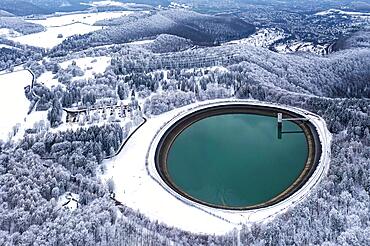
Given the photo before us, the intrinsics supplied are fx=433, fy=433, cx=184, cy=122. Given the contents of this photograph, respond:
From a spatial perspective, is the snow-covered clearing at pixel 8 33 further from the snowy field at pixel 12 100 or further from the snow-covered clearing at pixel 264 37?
the snow-covered clearing at pixel 264 37

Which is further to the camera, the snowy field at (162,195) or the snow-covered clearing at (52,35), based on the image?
the snow-covered clearing at (52,35)

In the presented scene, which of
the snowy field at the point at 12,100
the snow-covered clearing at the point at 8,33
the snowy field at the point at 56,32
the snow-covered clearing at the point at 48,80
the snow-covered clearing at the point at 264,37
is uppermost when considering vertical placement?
the snow-covered clearing at the point at 48,80

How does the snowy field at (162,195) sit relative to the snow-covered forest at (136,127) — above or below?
below

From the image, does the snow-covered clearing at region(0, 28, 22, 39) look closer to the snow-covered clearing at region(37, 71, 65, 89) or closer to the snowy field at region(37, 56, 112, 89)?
the snowy field at region(37, 56, 112, 89)

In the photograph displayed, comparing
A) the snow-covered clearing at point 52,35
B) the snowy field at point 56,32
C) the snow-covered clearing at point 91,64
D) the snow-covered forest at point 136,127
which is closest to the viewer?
the snow-covered forest at point 136,127

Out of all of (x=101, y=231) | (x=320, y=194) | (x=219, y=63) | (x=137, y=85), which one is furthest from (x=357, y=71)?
(x=101, y=231)

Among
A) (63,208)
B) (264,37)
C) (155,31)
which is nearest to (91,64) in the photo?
(63,208)

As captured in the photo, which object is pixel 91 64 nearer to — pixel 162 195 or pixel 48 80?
pixel 48 80

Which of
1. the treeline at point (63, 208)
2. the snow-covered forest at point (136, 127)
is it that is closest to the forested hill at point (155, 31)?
the snow-covered forest at point (136, 127)
